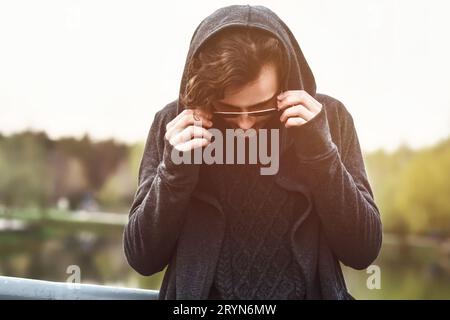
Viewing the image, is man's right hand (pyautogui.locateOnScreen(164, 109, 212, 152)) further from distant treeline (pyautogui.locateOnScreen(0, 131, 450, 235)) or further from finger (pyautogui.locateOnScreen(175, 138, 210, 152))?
distant treeline (pyautogui.locateOnScreen(0, 131, 450, 235))

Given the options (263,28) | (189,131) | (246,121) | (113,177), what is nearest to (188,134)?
(189,131)

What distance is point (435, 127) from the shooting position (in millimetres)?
21875

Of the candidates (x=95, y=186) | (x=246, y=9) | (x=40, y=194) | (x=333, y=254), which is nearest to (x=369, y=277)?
(x=333, y=254)

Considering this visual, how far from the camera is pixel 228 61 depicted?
1016 millimetres

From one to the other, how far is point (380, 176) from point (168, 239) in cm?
2153

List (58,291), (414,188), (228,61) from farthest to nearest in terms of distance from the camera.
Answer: (414,188) < (58,291) < (228,61)

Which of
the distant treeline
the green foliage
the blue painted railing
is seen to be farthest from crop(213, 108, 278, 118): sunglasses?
the green foliage

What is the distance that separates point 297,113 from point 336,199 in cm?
18

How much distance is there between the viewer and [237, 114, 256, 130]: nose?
1.12 meters

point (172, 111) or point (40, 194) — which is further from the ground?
point (172, 111)

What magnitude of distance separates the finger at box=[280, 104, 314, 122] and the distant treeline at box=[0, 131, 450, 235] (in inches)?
585

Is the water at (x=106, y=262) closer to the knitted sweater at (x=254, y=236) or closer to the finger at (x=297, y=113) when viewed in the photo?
the knitted sweater at (x=254, y=236)

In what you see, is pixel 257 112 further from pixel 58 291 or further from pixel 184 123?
pixel 58 291
